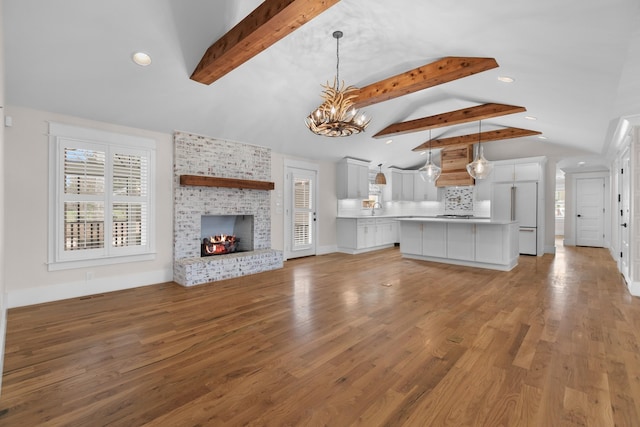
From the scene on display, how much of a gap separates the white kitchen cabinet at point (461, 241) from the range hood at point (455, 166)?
115 inches

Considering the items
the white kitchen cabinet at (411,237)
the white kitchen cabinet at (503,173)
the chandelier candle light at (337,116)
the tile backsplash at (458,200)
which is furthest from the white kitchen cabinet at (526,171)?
the chandelier candle light at (337,116)

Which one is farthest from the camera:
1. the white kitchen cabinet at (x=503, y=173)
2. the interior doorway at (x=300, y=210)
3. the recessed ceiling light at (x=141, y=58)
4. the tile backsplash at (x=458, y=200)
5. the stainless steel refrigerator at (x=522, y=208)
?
the tile backsplash at (x=458, y=200)

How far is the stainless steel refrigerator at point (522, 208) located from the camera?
761 centimetres

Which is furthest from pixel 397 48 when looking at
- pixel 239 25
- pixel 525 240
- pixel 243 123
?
pixel 525 240

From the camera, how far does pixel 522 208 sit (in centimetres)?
779

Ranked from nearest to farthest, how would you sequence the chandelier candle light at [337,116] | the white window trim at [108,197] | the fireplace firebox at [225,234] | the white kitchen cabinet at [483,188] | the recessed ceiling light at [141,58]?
the chandelier candle light at [337,116] → the recessed ceiling light at [141,58] → the white window trim at [108,197] → the fireplace firebox at [225,234] → the white kitchen cabinet at [483,188]

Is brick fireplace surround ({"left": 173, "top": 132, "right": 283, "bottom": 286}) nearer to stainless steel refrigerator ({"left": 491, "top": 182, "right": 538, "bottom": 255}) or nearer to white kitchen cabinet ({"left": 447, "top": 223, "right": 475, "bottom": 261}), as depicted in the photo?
white kitchen cabinet ({"left": 447, "top": 223, "right": 475, "bottom": 261})

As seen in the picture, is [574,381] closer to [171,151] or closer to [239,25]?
[239,25]

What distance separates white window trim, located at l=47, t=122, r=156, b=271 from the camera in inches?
155

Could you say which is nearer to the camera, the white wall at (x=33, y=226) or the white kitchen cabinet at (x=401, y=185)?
the white wall at (x=33, y=226)

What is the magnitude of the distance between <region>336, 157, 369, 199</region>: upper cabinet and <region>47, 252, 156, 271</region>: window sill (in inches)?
187

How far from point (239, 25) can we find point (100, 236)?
345 cm

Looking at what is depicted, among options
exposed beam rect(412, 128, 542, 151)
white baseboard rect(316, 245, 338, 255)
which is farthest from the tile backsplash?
white baseboard rect(316, 245, 338, 255)

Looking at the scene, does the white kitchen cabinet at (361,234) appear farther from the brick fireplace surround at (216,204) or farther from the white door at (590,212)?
the white door at (590,212)
